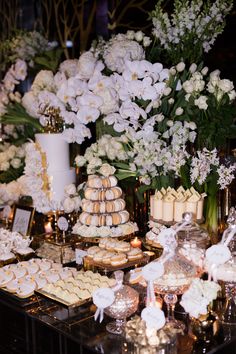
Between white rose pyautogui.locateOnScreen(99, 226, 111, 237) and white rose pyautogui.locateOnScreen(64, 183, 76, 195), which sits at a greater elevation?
white rose pyautogui.locateOnScreen(64, 183, 76, 195)

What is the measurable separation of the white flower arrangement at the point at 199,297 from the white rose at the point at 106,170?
798 mm

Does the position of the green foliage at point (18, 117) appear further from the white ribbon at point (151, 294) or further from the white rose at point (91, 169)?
the white ribbon at point (151, 294)

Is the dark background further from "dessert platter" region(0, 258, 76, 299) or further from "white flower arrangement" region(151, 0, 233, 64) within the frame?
"dessert platter" region(0, 258, 76, 299)

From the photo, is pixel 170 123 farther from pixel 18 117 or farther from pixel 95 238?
pixel 18 117

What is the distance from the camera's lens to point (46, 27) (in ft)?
11.5

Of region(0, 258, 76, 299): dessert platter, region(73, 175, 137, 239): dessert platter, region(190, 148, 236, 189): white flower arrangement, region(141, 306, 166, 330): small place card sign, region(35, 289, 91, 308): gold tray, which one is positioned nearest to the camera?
region(141, 306, 166, 330): small place card sign

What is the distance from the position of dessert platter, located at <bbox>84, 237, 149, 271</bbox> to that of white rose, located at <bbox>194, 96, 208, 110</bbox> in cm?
60

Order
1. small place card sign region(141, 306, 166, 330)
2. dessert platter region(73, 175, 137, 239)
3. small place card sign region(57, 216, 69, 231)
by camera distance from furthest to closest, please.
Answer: small place card sign region(57, 216, 69, 231) → dessert platter region(73, 175, 137, 239) → small place card sign region(141, 306, 166, 330)

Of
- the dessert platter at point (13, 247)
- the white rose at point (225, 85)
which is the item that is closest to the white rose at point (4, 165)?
the dessert platter at point (13, 247)

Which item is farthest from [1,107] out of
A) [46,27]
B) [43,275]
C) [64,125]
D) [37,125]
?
[43,275]

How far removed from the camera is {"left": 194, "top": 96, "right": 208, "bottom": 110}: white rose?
1979 mm

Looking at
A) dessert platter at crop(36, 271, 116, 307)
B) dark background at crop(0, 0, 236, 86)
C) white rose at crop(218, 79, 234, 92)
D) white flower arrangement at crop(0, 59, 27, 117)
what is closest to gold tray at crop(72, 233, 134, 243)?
dessert platter at crop(36, 271, 116, 307)

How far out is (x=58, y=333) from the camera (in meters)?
1.71

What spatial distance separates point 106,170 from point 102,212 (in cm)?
17
